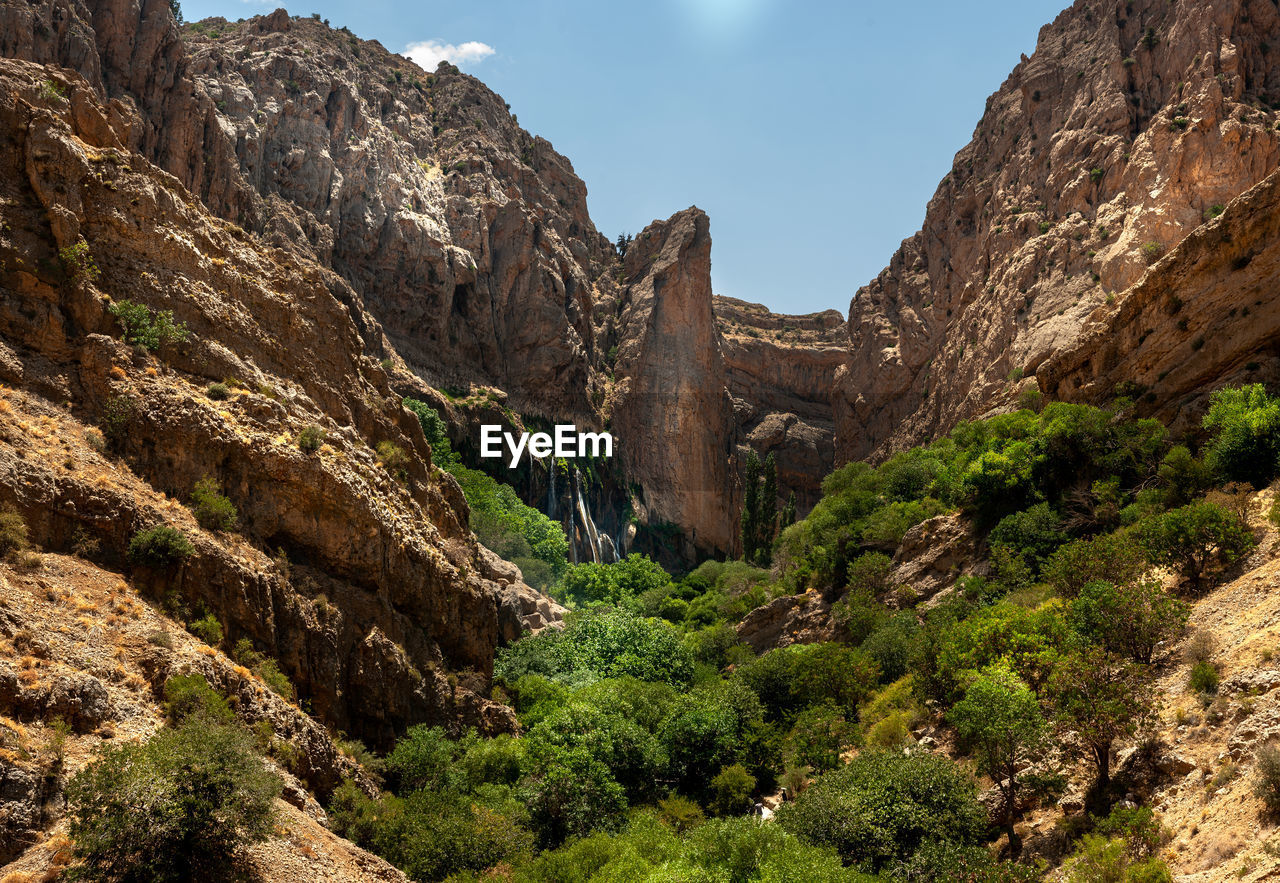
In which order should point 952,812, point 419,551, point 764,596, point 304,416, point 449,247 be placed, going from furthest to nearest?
point 449,247
point 764,596
point 419,551
point 304,416
point 952,812

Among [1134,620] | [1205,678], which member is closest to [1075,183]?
[1134,620]

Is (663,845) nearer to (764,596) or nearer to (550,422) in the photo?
(764,596)

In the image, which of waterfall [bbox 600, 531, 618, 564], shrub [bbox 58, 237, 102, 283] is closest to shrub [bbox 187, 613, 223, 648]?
shrub [bbox 58, 237, 102, 283]

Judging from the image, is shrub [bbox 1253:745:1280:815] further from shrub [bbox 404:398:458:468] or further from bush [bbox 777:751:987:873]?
shrub [bbox 404:398:458:468]

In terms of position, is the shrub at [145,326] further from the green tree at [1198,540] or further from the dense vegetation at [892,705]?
the green tree at [1198,540]

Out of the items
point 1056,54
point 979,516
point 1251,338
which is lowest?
point 979,516

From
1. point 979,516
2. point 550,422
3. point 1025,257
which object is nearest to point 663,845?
point 979,516
